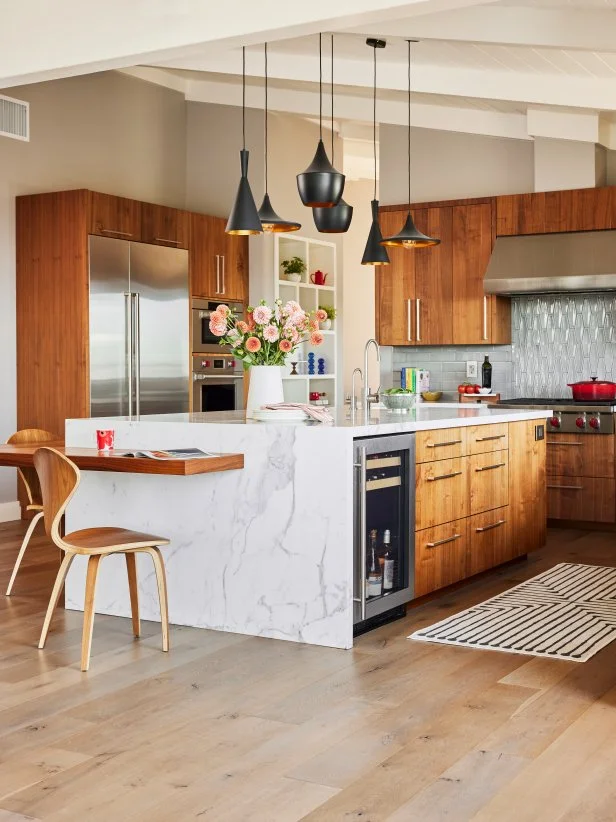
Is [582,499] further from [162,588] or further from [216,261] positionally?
[162,588]

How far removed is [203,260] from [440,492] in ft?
14.0

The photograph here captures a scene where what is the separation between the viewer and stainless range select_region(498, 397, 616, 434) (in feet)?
23.3

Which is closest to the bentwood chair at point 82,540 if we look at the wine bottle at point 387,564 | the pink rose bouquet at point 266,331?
the wine bottle at point 387,564

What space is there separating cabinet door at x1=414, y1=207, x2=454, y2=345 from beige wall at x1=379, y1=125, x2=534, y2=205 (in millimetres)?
280

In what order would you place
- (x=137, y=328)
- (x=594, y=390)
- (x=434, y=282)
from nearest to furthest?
(x=594, y=390) → (x=137, y=328) → (x=434, y=282)

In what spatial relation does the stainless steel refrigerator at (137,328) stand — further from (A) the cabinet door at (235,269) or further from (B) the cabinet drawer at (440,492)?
(B) the cabinet drawer at (440,492)

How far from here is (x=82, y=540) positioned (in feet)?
13.0

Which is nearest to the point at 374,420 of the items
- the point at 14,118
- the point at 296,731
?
the point at 296,731

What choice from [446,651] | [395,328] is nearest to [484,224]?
[395,328]

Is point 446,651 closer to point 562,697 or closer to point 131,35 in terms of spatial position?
point 562,697

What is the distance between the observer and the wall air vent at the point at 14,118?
7383 mm

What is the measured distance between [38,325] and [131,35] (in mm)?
3797

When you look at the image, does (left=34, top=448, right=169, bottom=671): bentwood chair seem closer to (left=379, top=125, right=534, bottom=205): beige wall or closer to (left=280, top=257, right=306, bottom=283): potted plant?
(left=379, top=125, right=534, bottom=205): beige wall

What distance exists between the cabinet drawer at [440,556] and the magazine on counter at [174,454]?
108cm
